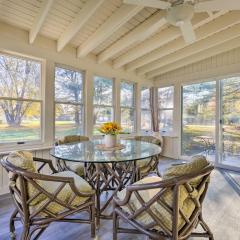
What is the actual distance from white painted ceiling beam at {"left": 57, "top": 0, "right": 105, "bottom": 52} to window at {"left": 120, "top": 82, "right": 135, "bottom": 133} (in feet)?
7.04

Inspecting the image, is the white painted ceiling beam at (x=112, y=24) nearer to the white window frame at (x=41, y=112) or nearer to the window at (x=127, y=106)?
the white window frame at (x=41, y=112)

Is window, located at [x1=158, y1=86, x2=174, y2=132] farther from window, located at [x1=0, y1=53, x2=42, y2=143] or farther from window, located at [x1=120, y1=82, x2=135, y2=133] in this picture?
window, located at [x1=0, y1=53, x2=42, y2=143]

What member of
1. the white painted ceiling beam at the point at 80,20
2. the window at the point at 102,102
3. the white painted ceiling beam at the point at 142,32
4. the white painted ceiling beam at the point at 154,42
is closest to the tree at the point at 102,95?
the window at the point at 102,102

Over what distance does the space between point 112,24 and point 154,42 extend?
3.59 ft

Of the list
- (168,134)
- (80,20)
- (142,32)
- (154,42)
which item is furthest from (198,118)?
(80,20)

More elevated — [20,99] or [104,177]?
[20,99]

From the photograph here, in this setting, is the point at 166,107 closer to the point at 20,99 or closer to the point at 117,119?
the point at 117,119

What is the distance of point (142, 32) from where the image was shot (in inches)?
127

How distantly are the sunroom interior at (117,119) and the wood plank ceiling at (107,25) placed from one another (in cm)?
2

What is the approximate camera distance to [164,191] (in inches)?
50.1

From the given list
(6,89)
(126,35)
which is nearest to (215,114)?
(126,35)

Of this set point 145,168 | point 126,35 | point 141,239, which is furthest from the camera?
point 126,35

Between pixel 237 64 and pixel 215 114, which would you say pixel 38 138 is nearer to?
pixel 215 114

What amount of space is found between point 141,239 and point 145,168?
968mm
